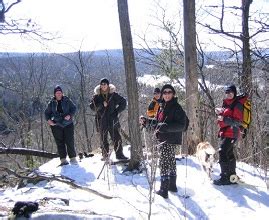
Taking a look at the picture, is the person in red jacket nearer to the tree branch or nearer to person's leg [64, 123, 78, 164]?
person's leg [64, 123, 78, 164]

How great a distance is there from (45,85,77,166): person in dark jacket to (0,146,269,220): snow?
482mm

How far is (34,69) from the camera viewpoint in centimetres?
3006

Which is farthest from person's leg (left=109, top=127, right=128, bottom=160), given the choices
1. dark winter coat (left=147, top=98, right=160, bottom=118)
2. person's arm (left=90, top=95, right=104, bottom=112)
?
dark winter coat (left=147, top=98, right=160, bottom=118)

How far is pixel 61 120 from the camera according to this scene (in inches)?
347

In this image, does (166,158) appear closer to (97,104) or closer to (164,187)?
(164,187)

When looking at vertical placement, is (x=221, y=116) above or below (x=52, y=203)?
above

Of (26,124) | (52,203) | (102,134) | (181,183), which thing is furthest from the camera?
(26,124)

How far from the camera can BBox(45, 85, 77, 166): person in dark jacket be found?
880cm

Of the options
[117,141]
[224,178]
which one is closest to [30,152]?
[224,178]

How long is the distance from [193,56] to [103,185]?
3762 millimetres

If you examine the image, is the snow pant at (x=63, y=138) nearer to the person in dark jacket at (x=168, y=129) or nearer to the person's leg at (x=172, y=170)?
the person in dark jacket at (x=168, y=129)

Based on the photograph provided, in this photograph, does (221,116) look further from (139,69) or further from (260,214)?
(139,69)

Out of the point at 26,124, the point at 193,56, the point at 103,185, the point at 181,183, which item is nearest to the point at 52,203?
the point at 103,185

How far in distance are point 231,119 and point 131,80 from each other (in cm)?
213
